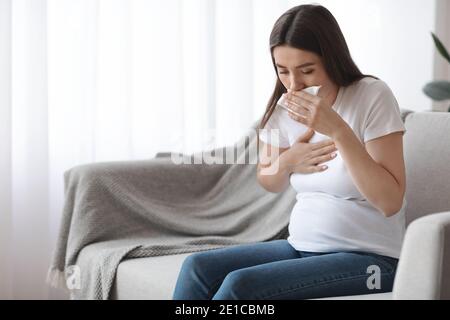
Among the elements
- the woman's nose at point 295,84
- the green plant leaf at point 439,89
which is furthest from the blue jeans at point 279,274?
the green plant leaf at point 439,89

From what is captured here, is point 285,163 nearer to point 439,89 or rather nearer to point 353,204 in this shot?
point 353,204

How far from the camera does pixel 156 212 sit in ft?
8.48

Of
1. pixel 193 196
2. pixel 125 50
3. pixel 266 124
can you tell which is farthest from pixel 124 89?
pixel 266 124

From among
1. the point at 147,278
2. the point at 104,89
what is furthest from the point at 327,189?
the point at 104,89

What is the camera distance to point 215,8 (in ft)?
10.8

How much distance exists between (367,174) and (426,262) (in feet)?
0.87

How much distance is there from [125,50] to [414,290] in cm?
181

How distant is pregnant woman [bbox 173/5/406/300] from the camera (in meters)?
1.69

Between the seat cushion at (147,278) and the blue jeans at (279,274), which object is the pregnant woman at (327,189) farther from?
the seat cushion at (147,278)

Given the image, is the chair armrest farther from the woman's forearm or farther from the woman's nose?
the woman's nose

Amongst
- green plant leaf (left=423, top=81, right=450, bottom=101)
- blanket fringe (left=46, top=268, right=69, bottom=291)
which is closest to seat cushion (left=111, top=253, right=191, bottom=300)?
blanket fringe (left=46, top=268, right=69, bottom=291)

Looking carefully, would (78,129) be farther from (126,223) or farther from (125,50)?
(126,223)

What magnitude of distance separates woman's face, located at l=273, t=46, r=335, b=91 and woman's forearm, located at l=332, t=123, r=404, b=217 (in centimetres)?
17

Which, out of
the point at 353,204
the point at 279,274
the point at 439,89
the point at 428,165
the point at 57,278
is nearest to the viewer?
the point at 279,274
